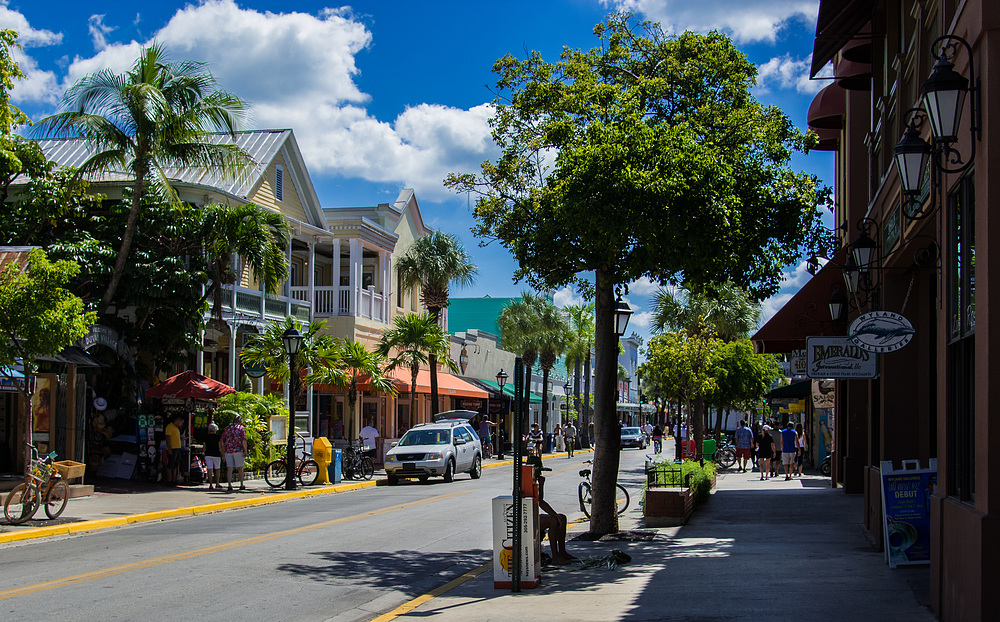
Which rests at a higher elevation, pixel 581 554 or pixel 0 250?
pixel 0 250

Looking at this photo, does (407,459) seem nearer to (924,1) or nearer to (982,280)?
(924,1)

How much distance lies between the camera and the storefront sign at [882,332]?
9.38m

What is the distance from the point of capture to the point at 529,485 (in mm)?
10648

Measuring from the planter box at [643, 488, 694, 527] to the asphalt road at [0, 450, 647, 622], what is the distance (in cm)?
278

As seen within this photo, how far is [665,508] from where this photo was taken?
51.4 feet

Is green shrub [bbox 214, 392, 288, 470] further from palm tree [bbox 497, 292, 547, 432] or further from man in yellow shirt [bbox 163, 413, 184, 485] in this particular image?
palm tree [bbox 497, 292, 547, 432]

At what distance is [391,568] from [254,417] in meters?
14.0

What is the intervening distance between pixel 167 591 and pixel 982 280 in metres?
8.12

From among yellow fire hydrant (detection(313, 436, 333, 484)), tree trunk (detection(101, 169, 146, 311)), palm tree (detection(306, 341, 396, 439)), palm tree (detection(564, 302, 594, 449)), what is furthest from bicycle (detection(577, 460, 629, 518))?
palm tree (detection(564, 302, 594, 449))

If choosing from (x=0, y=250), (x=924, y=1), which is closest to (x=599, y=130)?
(x=924, y=1)

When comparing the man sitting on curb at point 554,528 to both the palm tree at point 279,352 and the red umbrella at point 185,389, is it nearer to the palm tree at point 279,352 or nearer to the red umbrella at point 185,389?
the red umbrella at point 185,389

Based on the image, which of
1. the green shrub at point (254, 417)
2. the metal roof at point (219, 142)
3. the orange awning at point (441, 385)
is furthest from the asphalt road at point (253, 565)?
the orange awning at point (441, 385)

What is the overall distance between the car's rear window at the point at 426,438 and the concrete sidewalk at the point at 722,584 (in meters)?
13.2

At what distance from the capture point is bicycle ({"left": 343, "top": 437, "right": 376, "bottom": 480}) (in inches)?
1065
